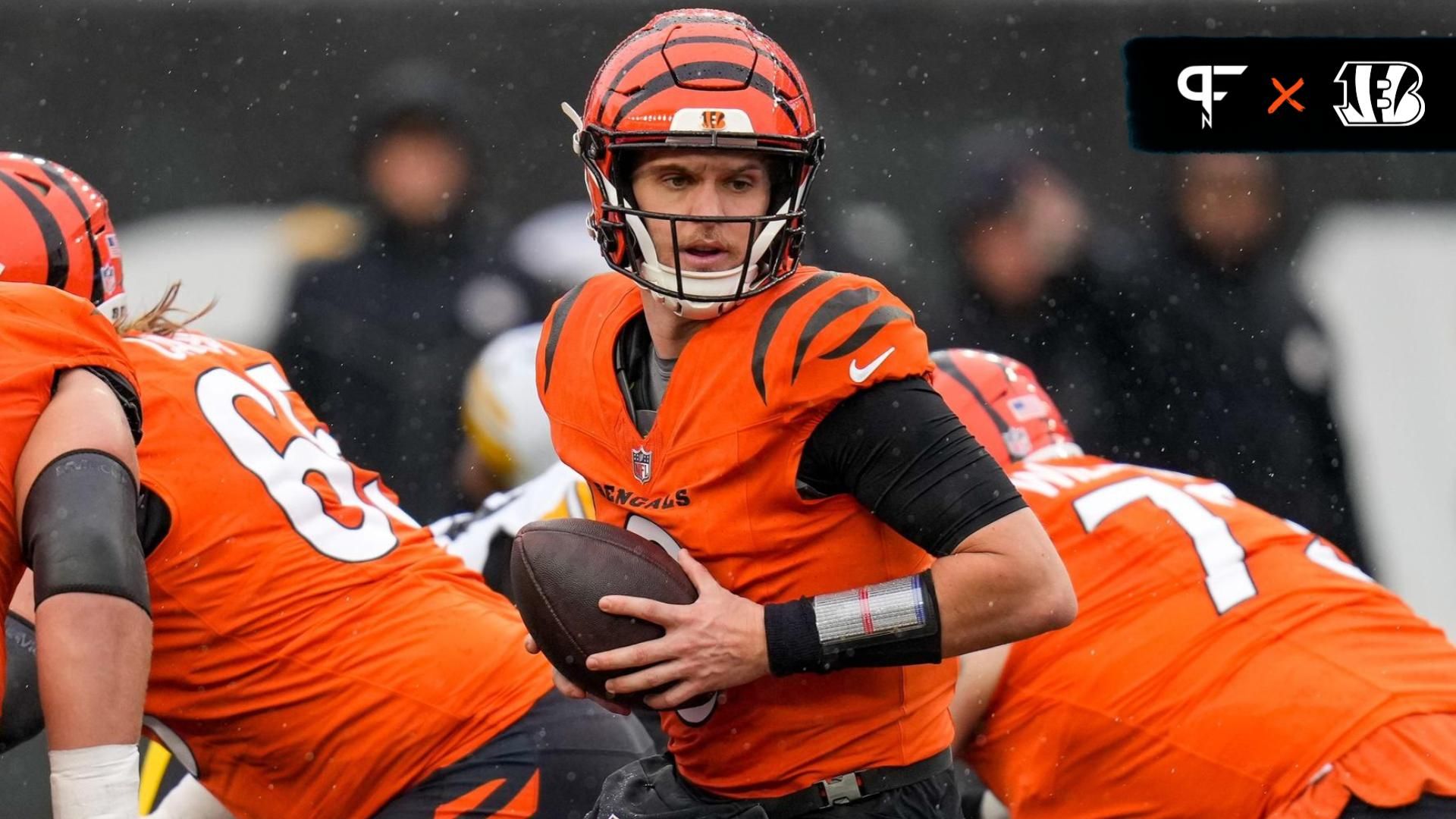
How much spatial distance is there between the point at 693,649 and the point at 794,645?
0.46ft

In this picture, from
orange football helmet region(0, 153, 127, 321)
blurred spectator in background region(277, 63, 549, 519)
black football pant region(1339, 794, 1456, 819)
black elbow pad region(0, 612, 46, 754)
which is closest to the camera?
black elbow pad region(0, 612, 46, 754)

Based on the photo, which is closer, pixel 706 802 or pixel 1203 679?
pixel 706 802

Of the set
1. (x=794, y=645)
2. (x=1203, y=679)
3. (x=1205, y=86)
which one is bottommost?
(x=1203, y=679)

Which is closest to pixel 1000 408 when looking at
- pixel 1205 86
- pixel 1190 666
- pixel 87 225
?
pixel 1190 666

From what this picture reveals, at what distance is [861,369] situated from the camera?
2.21 metres

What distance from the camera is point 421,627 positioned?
117 inches

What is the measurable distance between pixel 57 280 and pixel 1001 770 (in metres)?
2.08

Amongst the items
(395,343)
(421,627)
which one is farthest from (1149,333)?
(421,627)

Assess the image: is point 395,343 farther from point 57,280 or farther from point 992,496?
point 992,496

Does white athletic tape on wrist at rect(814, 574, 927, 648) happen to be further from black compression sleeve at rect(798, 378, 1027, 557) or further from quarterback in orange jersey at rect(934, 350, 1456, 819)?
quarterback in orange jersey at rect(934, 350, 1456, 819)

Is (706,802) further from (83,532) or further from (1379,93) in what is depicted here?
(1379,93)

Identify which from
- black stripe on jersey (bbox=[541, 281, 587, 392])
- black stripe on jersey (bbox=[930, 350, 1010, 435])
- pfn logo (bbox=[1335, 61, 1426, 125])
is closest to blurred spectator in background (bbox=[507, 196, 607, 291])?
black stripe on jersey (bbox=[930, 350, 1010, 435])

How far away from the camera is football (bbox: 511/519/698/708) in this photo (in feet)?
7.50

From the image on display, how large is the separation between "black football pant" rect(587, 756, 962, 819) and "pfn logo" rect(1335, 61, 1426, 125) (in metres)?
3.21
